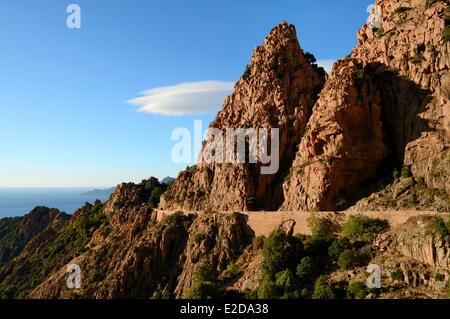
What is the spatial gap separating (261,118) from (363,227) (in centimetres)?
2358

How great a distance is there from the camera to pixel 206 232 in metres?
58.6

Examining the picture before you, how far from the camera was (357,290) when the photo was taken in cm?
3875

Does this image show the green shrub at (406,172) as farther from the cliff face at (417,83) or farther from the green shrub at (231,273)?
the green shrub at (231,273)

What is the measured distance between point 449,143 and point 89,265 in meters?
49.7

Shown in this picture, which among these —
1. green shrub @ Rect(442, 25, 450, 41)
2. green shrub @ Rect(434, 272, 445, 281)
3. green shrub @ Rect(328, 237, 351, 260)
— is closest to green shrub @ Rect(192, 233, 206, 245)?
green shrub @ Rect(328, 237, 351, 260)

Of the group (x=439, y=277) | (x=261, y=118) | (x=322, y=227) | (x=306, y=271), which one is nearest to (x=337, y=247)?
(x=306, y=271)

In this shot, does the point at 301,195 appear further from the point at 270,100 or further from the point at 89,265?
the point at 89,265

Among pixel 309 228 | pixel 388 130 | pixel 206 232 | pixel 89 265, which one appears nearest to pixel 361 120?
pixel 388 130

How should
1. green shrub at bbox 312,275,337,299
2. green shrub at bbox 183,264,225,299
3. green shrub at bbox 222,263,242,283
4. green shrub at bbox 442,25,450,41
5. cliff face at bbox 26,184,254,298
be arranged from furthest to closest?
cliff face at bbox 26,184,254,298 < green shrub at bbox 222,263,242,283 < green shrub at bbox 442,25,450,41 < green shrub at bbox 183,264,225,299 < green shrub at bbox 312,275,337,299

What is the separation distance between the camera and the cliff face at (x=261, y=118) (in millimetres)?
60250

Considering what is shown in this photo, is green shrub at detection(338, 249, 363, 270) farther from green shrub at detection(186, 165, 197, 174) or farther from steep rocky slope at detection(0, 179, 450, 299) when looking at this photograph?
green shrub at detection(186, 165, 197, 174)

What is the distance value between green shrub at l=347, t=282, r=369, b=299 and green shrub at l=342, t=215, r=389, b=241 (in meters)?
6.06

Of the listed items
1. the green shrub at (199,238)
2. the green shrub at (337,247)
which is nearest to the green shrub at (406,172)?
the green shrub at (337,247)

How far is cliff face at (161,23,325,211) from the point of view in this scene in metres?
60.2
